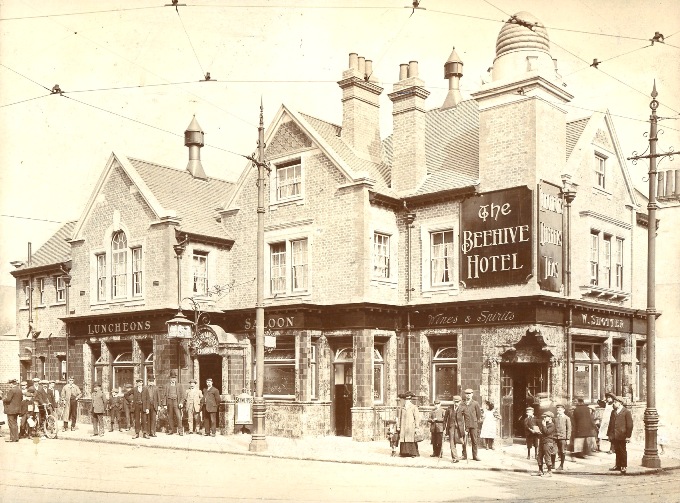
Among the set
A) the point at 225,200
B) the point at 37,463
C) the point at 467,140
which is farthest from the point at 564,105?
the point at 37,463

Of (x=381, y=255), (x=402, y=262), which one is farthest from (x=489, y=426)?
(x=381, y=255)

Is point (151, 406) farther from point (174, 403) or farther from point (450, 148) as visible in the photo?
point (450, 148)

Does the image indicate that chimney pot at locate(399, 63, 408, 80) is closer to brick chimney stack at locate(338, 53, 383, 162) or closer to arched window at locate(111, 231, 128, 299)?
brick chimney stack at locate(338, 53, 383, 162)

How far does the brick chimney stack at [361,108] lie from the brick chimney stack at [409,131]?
1.24m

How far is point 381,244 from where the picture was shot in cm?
2512

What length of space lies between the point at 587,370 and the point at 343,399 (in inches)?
294

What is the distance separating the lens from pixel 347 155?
84.9 feet

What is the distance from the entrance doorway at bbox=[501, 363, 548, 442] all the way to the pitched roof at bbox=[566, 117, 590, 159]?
6.55m

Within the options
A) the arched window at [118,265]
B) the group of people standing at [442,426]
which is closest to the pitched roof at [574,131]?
the group of people standing at [442,426]

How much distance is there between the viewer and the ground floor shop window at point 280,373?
2486 cm

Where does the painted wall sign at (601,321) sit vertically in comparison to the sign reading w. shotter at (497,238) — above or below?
below

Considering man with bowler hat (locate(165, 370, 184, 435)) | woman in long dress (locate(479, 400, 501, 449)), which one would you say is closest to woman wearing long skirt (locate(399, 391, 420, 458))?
woman in long dress (locate(479, 400, 501, 449))

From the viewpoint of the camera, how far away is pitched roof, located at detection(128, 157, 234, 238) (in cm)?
2803

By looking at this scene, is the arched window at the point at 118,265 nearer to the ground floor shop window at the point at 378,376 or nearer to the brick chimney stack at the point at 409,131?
the ground floor shop window at the point at 378,376
